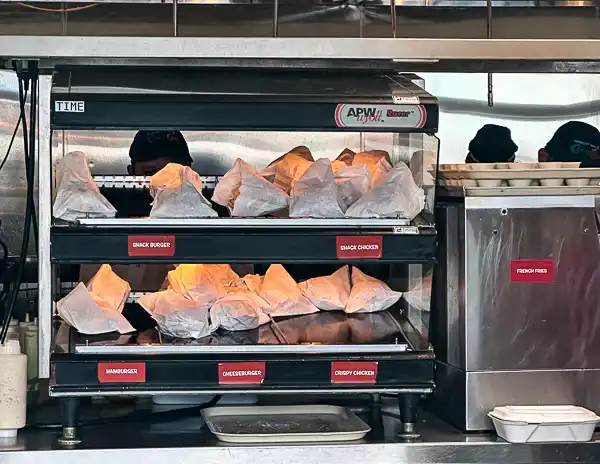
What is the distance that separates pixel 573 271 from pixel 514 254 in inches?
6.3

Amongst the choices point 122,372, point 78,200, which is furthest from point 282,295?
point 78,200

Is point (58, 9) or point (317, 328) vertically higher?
point (58, 9)

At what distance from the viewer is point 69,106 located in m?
2.34

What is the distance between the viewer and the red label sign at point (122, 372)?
235 cm

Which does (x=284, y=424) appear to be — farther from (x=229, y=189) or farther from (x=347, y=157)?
(x=347, y=157)

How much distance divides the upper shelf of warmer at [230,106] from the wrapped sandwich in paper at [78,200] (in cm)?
15

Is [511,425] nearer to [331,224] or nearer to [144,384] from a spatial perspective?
[331,224]

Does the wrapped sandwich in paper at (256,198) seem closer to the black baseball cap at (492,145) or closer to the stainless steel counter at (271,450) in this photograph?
the stainless steel counter at (271,450)

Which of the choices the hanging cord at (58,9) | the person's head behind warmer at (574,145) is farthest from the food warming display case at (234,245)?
the person's head behind warmer at (574,145)

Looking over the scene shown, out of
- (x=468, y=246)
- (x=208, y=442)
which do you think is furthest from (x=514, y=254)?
(x=208, y=442)

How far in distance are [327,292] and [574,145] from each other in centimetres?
108

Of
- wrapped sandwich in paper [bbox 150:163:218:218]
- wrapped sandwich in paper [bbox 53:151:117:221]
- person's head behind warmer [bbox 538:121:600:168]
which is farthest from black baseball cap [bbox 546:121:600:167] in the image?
wrapped sandwich in paper [bbox 53:151:117:221]

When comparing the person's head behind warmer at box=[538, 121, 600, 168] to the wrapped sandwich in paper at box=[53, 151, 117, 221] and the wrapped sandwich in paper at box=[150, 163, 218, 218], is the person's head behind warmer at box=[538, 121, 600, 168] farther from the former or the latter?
the wrapped sandwich in paper at box=[53, 151, 117, 221]

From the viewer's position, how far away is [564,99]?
3.28m
